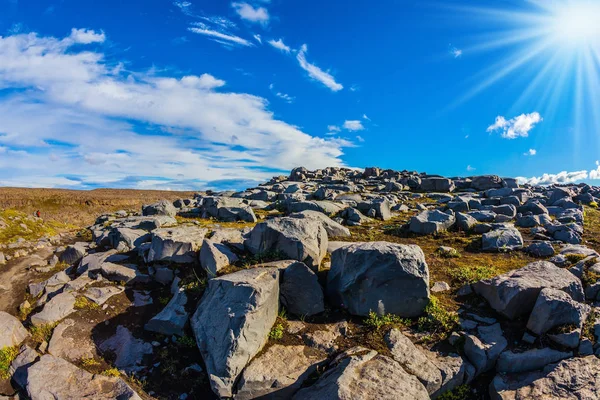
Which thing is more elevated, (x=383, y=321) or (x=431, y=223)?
(x=431, y=223)

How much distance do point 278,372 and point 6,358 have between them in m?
7.93

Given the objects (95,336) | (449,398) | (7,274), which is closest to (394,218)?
(449,398)

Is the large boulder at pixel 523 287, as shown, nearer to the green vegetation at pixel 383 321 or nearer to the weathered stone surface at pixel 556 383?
the weathered stone surface at pixel 556 383

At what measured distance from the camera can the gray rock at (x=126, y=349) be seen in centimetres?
898

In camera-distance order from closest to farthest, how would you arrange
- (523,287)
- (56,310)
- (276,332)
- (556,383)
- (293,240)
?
(556,383)
(276,332)
(523,287)
(56,310)
(293,240)

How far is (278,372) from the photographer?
7.93 m

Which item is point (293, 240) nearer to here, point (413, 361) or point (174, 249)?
point (174, 249)

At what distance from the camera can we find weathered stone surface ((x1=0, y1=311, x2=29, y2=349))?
368 inches

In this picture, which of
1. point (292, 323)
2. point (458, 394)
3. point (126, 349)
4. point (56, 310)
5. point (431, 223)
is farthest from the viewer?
point (431, 223)

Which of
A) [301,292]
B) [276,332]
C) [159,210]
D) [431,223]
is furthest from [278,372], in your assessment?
[159,210]

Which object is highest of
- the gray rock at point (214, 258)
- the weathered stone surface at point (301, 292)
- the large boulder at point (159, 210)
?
the large boulder at point (159, 210)

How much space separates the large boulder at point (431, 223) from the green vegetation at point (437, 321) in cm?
1113

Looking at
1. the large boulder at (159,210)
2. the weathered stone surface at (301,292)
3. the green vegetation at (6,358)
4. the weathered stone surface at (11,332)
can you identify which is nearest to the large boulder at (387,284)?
the weathered stone surface at (301,292)

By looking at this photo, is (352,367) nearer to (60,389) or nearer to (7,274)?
(60,389)
